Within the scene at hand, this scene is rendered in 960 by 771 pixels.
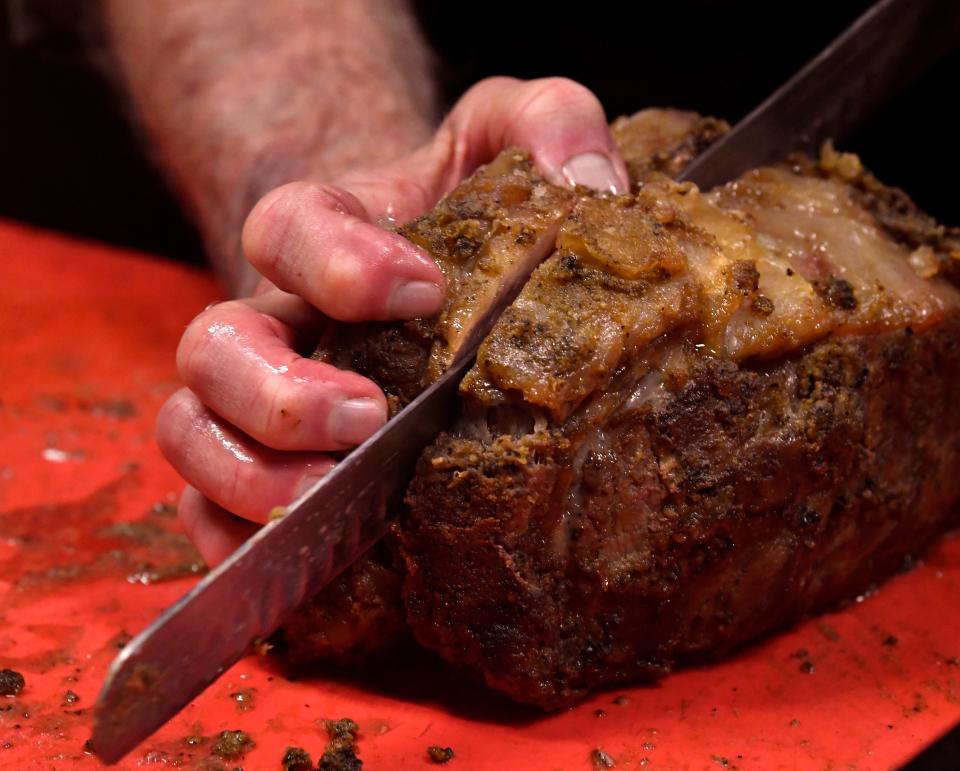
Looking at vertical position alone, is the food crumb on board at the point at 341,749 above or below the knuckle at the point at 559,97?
below

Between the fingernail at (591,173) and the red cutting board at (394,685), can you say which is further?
the fingernail at (591,173)

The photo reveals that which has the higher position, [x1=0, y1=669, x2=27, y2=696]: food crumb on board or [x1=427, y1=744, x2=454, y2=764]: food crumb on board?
[x1=427, y1=744, x2=454, y2=764]: food crumb on board

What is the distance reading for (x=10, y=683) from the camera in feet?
5.68

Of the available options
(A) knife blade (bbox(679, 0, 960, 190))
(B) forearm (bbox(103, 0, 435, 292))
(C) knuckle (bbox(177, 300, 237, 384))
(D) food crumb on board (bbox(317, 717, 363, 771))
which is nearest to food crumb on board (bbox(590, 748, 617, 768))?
(D) food crumb on board (bbox(317, 717, 363, 771))

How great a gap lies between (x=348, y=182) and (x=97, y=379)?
1205 mm

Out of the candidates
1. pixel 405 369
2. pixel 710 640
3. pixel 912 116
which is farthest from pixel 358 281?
pixel 912 116

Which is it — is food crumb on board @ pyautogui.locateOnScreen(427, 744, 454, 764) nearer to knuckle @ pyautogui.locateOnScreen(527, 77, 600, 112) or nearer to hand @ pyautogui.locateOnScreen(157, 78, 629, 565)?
hand @ pyautogui.locateOnScreen(157, 78, 629, 565)

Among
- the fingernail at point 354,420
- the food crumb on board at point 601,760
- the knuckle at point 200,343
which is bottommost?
the food crumb on board at point 601,760

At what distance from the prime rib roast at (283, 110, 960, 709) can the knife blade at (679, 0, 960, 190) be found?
0.78 feet

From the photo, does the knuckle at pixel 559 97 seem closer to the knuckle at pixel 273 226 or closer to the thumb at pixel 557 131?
the thumb at pixel 557 131

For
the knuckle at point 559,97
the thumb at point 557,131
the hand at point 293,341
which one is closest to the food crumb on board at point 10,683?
the hand at point 293,341

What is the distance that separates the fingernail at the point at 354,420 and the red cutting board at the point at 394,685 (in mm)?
443

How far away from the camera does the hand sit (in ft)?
5.24

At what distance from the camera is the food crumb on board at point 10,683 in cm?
173
